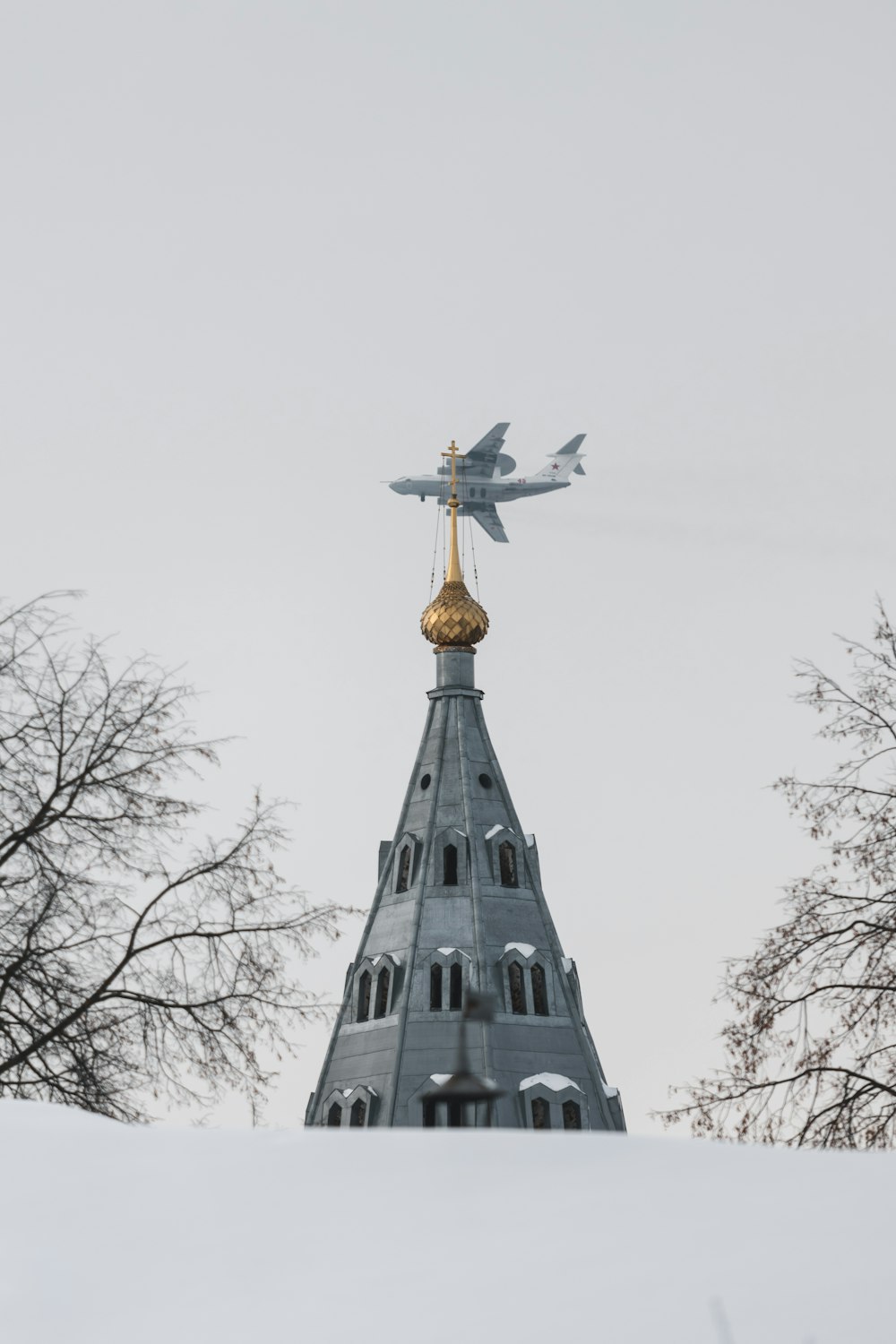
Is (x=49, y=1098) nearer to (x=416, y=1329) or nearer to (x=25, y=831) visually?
(x=25, y=831)

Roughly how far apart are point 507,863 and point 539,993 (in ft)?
16.2

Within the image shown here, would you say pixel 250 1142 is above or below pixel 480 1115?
below

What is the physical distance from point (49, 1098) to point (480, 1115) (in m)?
31.2

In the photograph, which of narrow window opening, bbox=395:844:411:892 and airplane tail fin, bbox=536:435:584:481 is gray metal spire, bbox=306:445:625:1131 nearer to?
narrow window opening, bbox=395:844:411:892

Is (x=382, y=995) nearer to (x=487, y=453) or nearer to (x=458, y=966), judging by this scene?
(x=458, y=966)

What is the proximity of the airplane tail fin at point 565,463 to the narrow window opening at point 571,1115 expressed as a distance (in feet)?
100

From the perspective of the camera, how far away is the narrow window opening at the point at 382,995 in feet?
190

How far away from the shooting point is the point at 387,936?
59875mm

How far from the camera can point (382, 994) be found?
5812 cm

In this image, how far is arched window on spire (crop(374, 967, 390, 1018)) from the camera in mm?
57812

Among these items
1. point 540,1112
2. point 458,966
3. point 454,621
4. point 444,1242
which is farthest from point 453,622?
point 444,1242

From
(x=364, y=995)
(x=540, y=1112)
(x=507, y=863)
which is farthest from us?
(x=507, y=863)

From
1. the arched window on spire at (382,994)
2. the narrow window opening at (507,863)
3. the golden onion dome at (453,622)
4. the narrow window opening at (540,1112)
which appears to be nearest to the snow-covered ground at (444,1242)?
the narrow window opening at (540,1112)

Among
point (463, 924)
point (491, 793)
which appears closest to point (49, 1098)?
point (463, 924)
